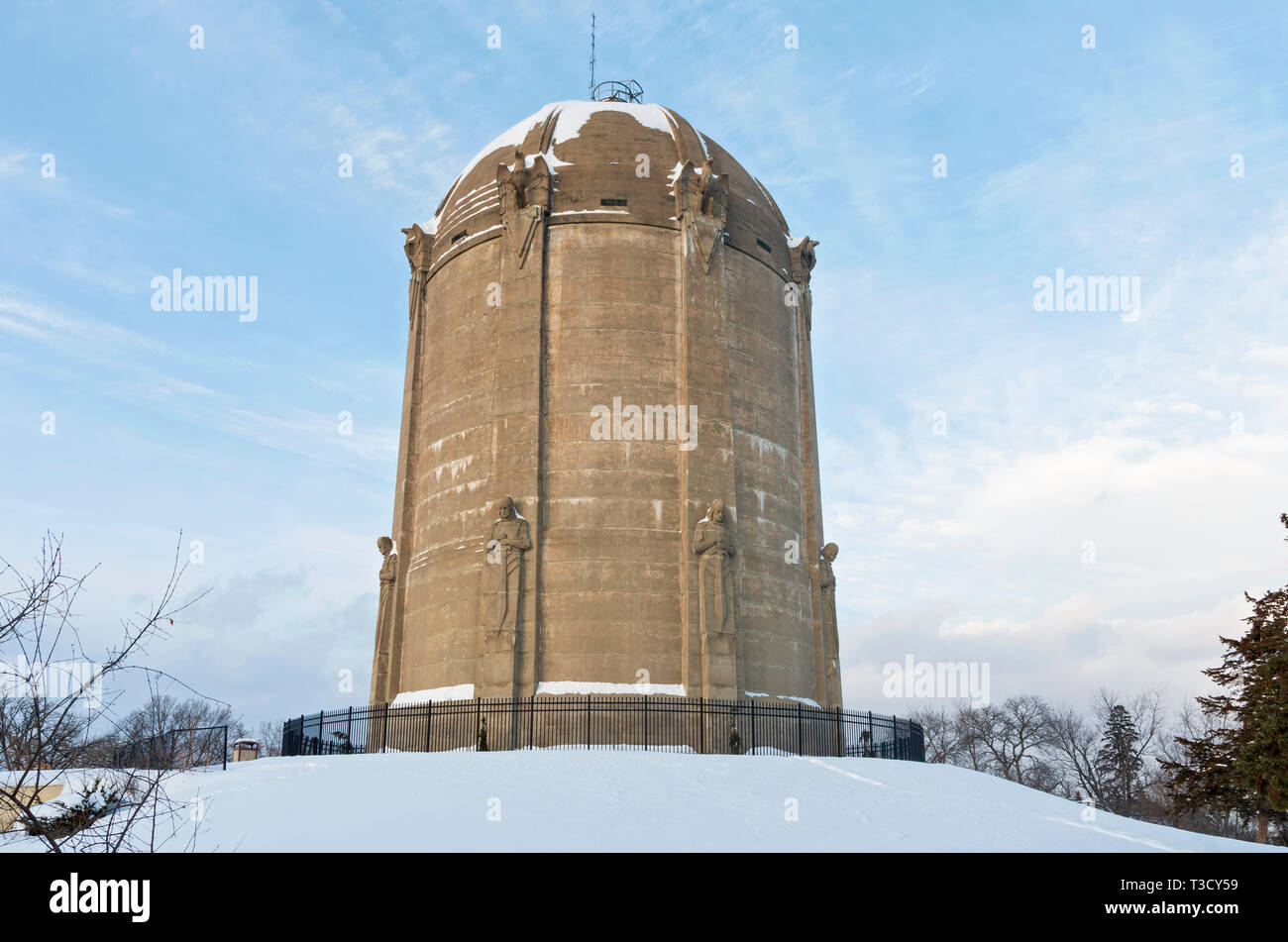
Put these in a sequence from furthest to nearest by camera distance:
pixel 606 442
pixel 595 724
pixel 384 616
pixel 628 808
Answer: pixel 384 616
pixel 606 442
pixel 595 724
pixel 628 808

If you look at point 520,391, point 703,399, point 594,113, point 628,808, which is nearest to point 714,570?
point 703,399

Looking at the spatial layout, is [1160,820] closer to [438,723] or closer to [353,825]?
[438,723]

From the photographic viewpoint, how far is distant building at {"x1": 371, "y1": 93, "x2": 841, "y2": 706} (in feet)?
92.6

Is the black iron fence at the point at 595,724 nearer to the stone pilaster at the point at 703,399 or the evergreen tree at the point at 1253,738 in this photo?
the stone pilaster at the point at 703,399

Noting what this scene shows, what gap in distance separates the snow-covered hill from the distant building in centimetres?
683

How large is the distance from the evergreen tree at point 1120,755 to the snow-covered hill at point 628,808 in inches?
2073

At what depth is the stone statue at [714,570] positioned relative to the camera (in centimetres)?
2820

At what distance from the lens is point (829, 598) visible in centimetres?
3391

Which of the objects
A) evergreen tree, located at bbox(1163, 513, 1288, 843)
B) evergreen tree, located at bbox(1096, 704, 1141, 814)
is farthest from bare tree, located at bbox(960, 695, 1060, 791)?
evergreen tree, located at bbox(1163, 513, 1288, 843)

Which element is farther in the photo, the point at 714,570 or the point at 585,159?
the point at 585,159

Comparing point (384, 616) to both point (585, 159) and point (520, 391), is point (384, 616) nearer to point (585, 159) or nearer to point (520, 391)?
point (520, 391)

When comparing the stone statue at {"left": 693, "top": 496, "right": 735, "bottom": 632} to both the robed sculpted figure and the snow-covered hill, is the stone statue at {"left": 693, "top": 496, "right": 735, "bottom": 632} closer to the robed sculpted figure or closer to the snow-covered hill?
the snow-covered hill

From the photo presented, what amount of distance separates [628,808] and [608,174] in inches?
879
